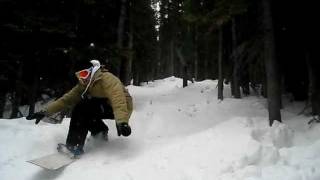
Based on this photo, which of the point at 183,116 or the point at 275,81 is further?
the point at 183,116

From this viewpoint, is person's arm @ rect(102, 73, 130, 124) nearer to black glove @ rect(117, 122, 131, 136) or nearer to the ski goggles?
black glove @ rect(117, 122, 131, 136)

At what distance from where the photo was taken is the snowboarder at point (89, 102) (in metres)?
7.17

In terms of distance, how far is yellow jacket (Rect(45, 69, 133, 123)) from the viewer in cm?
675

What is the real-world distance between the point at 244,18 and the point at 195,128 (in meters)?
5.48

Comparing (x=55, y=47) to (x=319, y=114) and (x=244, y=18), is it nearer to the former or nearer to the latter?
(x=244, y=18)

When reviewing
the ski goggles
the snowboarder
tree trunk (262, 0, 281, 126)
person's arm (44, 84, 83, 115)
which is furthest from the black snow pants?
tree trunk (262, 0, 281, 126)

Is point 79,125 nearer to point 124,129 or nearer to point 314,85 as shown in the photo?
point 124,129

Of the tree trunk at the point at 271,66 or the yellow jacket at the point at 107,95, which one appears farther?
the tree trunk at the point at 271,66

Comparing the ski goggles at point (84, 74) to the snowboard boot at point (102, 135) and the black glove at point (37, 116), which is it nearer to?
the black glove at point (37, 116)

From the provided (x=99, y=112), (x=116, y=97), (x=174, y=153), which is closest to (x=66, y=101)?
(x=99, y=112)

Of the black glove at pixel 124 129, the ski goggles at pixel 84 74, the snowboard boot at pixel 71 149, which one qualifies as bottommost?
the snowboard boot at pixel 71 149

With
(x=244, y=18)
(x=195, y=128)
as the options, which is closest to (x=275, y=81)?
(x=195, y=128)

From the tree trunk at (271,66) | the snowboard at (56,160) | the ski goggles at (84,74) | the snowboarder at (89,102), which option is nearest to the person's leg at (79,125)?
the snowboarder at (89,102)

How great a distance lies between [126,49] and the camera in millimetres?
14328
